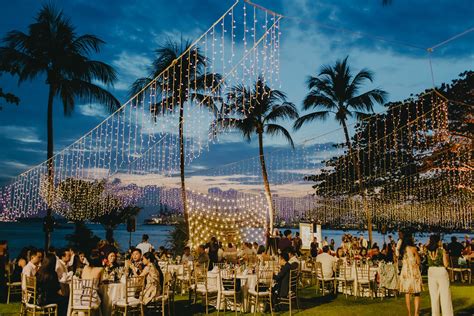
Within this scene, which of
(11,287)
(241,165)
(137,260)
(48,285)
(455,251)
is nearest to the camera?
(48,285)

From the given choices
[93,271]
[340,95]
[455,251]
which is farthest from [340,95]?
[93,271]

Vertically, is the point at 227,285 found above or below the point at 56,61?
below

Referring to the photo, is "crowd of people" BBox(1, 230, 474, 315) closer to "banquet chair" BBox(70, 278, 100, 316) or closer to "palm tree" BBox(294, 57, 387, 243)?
"banquet chair" BBox(70, 278, 100, 316)

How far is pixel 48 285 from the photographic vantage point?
7.52 metres

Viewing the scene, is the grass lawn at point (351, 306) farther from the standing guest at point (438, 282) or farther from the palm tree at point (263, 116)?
the palm tree at point (263, 116)

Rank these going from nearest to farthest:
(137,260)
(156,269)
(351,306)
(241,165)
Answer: (156,269)
(137,260)
(351,306)
(241,165)

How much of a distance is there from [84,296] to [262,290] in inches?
136

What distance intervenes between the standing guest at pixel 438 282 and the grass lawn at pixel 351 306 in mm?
1653

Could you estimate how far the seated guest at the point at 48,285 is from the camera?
7.50 metres

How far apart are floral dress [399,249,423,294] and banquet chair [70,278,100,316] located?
5.35 m

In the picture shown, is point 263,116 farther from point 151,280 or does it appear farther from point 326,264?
point 151,280

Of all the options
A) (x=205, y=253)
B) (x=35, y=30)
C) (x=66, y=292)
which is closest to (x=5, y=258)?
(x=66, y=292)

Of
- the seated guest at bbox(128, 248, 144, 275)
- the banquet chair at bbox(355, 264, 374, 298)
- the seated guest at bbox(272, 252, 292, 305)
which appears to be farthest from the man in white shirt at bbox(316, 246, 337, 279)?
the seated guest at bbox(128, 248, 144, 275)

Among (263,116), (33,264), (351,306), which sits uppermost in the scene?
(263,116)
